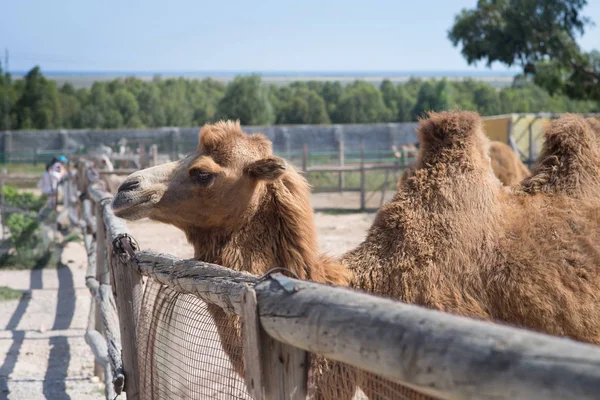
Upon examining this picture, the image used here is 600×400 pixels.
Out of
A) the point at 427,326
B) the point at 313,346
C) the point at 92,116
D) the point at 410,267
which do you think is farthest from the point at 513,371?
the point at 92,116

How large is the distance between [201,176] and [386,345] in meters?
2.61

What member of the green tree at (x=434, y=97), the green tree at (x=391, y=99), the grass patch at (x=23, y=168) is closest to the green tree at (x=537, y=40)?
the grass patch at (x=23, y=168)

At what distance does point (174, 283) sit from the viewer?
268 cm

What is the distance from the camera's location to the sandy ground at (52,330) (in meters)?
5.81

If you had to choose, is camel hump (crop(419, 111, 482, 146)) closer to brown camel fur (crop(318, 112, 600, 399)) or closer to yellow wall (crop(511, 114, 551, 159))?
brown camel fur (crop(318, 112, 600, 399))

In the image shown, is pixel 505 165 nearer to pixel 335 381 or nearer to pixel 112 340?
pixel 112 340

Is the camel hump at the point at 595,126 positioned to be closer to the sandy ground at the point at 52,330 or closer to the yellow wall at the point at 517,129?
the sandy ground at the point at 52,330

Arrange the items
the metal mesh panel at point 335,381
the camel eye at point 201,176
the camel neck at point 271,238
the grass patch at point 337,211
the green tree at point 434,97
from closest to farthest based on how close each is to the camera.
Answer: the metal mesh panel at point 335,381 → the camel neck at point 271,238 → the camel eye at point 201,176 → the grass patch at point 337,211 → the green tree at point 434,97

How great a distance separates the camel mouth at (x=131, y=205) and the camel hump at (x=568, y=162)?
213 centimetres

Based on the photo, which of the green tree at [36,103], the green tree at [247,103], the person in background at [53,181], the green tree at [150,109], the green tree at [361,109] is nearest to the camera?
the person in background at [53,181]

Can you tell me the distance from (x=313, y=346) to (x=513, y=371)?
593 millimetres

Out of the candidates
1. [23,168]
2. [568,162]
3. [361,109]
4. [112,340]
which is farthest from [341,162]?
[361,109]

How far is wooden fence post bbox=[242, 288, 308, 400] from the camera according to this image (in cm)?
185

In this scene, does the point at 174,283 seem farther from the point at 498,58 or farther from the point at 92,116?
the point at 92,116
